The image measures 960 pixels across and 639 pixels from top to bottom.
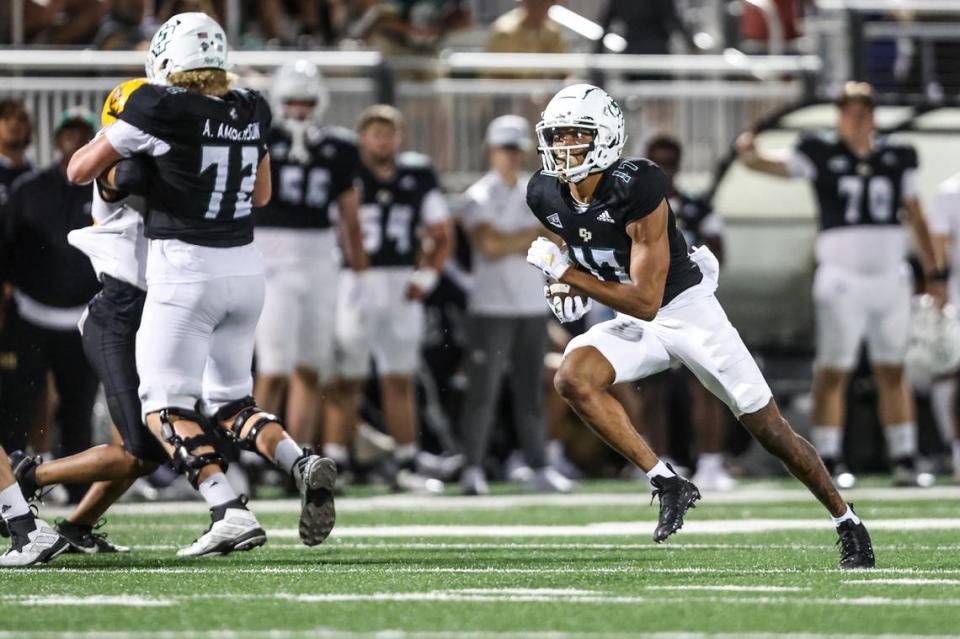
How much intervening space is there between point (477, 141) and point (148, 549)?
540 cm

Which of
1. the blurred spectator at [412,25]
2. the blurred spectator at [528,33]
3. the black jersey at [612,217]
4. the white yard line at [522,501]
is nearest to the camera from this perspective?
the black jersey at [612,217]

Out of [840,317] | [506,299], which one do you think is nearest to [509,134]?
[506,299]

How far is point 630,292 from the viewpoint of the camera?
6.53 m

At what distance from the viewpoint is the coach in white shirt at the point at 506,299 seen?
35.9ft

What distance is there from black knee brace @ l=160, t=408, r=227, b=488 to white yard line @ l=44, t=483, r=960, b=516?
2.55 metres

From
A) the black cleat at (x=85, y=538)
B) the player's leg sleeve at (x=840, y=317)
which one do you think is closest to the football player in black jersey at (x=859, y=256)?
the player's leg sleeve at (x=840, y=317)

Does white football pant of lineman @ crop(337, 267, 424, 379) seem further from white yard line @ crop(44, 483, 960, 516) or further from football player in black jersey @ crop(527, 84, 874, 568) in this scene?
football player in black jersey @ crop(527, 84, 874, 568)

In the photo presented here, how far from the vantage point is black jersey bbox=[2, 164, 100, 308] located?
32.1ft

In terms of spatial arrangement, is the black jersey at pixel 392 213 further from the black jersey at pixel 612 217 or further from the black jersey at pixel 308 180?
the black jersey at pixel 612 217

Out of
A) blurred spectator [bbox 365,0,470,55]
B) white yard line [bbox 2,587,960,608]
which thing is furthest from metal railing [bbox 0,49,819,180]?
white yard line [bbox 2,587,960,608]

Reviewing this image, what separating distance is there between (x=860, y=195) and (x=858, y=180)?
3.3 inches

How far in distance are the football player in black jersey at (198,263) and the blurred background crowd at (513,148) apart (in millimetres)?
2904

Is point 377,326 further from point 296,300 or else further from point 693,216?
point 693,216

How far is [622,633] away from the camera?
477cm
